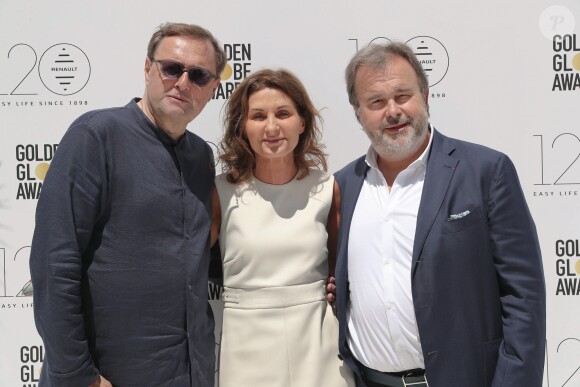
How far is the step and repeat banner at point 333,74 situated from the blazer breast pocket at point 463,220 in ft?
3.72

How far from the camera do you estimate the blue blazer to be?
6.27 ft

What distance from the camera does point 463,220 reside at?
1933mm

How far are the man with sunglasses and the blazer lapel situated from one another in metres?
0.82

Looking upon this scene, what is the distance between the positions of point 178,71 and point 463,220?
1.17m

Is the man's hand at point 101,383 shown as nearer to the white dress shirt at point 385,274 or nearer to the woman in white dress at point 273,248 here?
the woman in white dress at point 273,248

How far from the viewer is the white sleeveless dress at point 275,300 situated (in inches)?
90.1

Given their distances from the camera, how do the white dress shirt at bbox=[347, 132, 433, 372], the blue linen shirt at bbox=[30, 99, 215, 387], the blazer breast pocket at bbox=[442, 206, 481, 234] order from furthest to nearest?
the white dress shirt at bbox=[347, 132, 433, 372] → the blazer breast pocket at bbox=[442, 206, 481, 234] → the blue linen shirt at bbox=[30, 99, 215, 387]

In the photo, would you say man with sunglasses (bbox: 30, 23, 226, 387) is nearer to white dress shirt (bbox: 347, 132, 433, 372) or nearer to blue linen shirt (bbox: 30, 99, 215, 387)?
blue linen shirt (bbox: 30, 99, 215, 387)

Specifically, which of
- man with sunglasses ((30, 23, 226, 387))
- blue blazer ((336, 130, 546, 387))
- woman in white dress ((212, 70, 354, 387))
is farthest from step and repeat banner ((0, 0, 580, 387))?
blue blazer ((336, 130, 546, 387))

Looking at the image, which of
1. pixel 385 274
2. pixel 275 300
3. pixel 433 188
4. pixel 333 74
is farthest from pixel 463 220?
pixel 333 74

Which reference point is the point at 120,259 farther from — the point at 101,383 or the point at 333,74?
the point at 333,74

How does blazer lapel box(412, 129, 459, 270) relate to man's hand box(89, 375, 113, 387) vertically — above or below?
above

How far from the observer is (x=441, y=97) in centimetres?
299

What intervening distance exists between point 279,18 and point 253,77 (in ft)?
2.08
